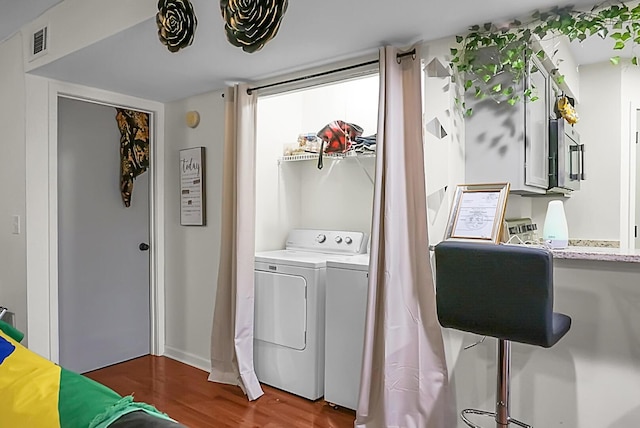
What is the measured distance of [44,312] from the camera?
10.8ft

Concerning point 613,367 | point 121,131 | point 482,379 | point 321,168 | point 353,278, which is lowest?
point 482,379

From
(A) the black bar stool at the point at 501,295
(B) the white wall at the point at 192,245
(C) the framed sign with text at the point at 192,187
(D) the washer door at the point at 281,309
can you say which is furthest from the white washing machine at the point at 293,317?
(A) the black bar stool at the point at 501,295

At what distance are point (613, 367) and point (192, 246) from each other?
293cm

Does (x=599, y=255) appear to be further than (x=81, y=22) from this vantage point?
No

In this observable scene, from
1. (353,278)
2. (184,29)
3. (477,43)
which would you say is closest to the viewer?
(184,29)

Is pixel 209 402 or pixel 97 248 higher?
pixel 97 248

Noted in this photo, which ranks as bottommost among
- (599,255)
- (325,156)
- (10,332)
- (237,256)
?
(10,332)

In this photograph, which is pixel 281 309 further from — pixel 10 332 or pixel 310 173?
pixel 10 332

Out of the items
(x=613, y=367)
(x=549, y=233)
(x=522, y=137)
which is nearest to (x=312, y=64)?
→ (x=522, y=137)

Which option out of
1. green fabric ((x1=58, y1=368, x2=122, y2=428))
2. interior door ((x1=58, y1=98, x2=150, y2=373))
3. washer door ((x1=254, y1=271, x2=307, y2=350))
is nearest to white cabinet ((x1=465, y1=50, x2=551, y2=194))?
washer door ((x1=254, y1=271, x2=307, y2=350))

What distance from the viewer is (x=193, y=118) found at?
12.2ft

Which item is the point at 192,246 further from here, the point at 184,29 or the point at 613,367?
the point at 613,367


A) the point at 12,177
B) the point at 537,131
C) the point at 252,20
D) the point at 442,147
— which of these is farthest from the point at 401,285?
the point at 12,177

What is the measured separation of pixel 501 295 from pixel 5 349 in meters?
1.63
